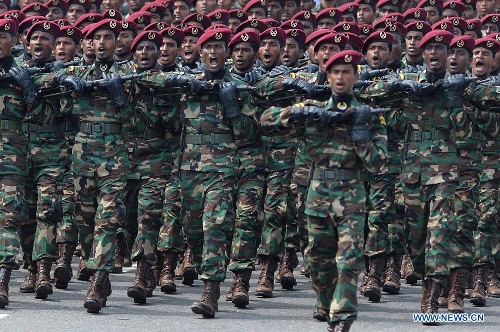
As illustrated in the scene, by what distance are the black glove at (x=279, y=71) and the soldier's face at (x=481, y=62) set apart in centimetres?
178

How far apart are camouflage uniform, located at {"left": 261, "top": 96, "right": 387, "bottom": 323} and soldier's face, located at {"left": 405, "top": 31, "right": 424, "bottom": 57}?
3.44m

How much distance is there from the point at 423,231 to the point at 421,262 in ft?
0.94

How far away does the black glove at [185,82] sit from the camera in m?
14.4

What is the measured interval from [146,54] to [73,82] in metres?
1.12

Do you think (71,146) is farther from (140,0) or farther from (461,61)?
(140,0)

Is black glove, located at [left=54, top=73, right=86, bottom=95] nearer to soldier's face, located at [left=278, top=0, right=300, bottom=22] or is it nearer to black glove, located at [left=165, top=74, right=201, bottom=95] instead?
black glove, located at [left=165, top=74, right=201, bottom=95]

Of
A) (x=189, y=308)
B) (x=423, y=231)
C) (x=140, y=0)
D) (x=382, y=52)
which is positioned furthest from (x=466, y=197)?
(x=140, y=0)

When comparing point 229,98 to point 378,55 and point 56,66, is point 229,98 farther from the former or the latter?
point 378,55

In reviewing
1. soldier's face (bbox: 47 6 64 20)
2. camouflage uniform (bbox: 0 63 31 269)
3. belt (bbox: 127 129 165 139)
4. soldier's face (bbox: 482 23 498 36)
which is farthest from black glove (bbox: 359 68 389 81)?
soldier's face (bbox: 47 6 64 20)

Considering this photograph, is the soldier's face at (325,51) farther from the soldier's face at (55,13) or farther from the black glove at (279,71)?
the soldier's face at (55,13)

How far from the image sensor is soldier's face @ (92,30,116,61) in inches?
594

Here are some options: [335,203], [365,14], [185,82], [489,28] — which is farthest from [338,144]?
[365,14]

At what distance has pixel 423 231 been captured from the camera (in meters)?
14.6

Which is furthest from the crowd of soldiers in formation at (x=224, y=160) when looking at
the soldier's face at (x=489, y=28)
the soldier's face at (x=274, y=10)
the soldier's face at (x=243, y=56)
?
the soldier's face at (x=274, y=10)
